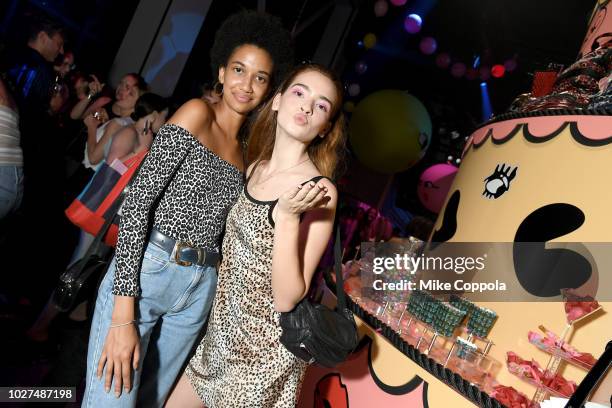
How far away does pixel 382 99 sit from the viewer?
6148 millimetres

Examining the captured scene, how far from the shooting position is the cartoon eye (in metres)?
1.96

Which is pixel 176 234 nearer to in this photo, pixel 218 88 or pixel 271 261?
pixel 271 261

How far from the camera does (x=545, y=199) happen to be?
178cm

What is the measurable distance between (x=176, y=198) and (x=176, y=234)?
0.40 ft

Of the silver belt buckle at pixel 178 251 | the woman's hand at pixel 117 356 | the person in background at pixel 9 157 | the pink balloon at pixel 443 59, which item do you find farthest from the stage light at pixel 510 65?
the woman's hand at pixel 117 356

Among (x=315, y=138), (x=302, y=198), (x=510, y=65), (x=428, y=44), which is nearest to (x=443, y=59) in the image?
(x=428, y=44)

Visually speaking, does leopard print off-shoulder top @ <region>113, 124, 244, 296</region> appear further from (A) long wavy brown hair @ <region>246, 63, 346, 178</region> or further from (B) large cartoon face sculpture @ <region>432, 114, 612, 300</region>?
(B) large cartoon face sculpture @ <region>432, 114, 612, 300</region>

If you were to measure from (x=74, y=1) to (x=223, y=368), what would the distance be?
4070 mm

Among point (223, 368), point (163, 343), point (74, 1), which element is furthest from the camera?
point (74, 1)

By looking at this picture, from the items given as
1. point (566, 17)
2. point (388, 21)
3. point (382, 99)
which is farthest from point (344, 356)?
point (388, 21)

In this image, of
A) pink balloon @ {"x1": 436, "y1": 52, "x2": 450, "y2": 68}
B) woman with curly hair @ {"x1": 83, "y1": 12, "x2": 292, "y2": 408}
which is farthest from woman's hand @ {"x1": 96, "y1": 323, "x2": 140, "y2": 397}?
pink balloon @ {"x1": 436, "y1": 52, "x2": 450, "y2": 68}

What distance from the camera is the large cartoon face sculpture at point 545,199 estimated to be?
63.9 inches

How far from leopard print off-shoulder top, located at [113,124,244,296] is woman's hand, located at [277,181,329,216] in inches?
17.7

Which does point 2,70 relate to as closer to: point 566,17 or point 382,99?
point 382,99
